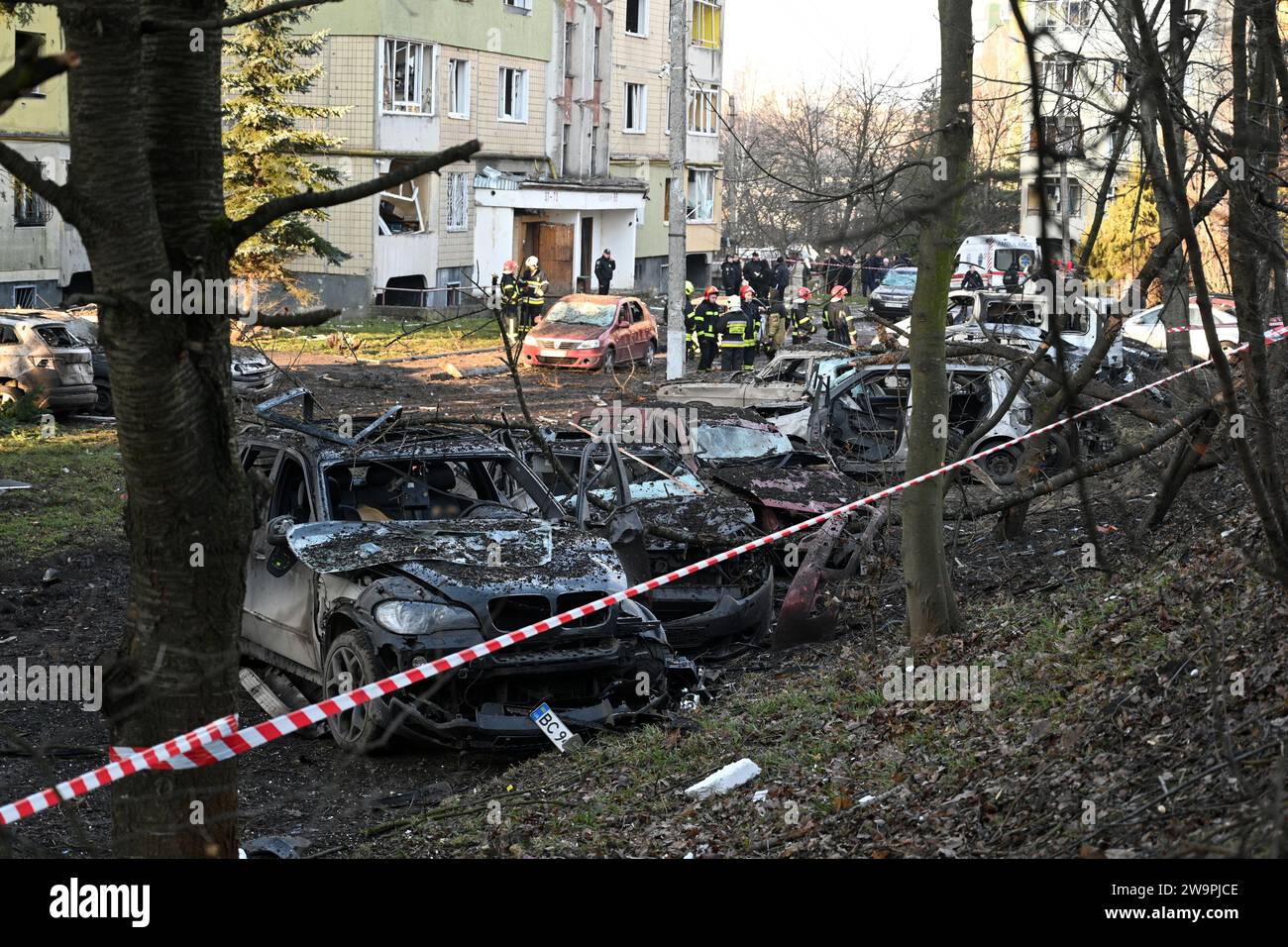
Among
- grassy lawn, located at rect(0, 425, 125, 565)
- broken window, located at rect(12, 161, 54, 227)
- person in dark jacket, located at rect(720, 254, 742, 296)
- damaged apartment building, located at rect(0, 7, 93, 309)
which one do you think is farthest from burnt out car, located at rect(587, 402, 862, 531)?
person in dark jacket, located at rect(720, 254, 742, 296)

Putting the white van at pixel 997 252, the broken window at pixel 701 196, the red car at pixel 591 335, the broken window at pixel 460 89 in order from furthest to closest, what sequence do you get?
the broken window at pixel 701 196 → the broken window at pixel 460 89 → the white van at pixel 997 252 → the red car at pixel 591 335

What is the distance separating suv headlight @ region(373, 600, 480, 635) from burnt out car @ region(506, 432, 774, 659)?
1.83 meters

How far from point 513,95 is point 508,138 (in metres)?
1.49

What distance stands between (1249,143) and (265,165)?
2457 centimetres

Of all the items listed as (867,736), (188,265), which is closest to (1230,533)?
(867,736)

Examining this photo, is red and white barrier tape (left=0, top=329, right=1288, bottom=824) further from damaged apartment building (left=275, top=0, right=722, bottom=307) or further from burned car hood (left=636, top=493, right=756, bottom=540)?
damaged apartment building (left=275, top=0, right=722, bottom=307)

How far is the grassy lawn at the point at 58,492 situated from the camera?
1291cm

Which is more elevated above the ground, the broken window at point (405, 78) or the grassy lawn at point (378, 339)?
the broken window at point (405, 78)

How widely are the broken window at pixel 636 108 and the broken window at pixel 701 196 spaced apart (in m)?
2.97

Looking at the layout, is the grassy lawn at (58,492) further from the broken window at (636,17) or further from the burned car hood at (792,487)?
the broken window at (636,17)

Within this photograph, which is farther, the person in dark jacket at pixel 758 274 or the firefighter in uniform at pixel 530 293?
the person in dark jacket at pixel 758 274

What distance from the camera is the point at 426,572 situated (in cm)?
789

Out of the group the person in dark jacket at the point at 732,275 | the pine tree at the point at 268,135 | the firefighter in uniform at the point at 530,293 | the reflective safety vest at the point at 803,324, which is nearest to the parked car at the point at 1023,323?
the reflective safety vest at the point at 803,324

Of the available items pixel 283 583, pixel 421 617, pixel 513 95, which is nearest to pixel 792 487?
pixel 283 583
